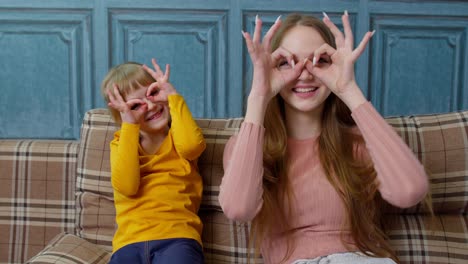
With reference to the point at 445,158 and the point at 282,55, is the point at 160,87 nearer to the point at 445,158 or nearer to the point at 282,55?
the point at 282,55

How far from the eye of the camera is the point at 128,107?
150 cm

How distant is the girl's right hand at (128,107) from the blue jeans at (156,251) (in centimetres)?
34

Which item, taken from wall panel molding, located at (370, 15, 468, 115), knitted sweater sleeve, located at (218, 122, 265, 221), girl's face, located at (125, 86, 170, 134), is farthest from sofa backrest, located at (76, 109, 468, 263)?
wall panel molding, located at (370, 15, 468, 115)

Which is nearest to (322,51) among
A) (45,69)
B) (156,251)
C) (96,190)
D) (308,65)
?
(308,65)

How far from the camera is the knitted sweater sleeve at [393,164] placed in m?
1.12

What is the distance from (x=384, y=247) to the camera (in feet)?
4.38

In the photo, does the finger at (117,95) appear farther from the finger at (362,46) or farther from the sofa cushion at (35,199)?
the finger at (362,46)

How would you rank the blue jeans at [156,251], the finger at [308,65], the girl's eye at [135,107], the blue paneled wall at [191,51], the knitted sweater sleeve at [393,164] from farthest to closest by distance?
the blue paneled wall at [191,51] → the girl's eye at [135,107] → the blue jeans at [156,251] → the finger at [308,65] → the knitted sweater sleeve at [393,164]

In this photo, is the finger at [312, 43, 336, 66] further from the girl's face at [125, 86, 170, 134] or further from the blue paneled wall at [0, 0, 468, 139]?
the blue paneled wall at [0, 0, 468, 139]

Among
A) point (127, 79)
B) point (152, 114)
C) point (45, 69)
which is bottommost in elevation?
point (152, 114)

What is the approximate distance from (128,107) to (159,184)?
0.77 ft

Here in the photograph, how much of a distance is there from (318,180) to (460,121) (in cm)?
52

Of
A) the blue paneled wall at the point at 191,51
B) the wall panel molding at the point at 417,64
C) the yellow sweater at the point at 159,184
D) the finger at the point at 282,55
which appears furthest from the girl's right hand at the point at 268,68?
the wall panel molding at the point at 417,64

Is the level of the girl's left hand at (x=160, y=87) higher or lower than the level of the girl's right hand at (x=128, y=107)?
higher
